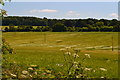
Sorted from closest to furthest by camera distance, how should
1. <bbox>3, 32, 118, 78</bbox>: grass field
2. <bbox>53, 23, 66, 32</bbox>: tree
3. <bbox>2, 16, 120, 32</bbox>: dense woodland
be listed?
1. <bbox>3, 32, 118, 78</bbox>: grass field
2. <bbox>2, 16, 120, 32</bbox>: dense woodland
3. <bbox>53, 23, 66, 32</bbox>: tree

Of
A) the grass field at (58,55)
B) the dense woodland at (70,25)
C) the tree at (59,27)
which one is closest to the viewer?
the grass field at (58,55)

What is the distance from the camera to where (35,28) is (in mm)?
118688

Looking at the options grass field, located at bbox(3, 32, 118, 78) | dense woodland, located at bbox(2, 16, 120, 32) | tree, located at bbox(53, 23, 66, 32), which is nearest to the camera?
grass field, located at bbox(3, 32, 118, 78)

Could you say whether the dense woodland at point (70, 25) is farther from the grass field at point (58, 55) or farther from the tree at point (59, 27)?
the grass field at point (58, 55)

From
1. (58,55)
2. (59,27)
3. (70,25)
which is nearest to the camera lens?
(58,55)

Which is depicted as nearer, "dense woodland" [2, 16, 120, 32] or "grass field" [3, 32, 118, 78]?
"grass field" [3, 32, 118, 78]

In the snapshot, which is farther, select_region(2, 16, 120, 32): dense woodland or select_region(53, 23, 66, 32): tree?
select_region(53, 23, 66, 32): tree

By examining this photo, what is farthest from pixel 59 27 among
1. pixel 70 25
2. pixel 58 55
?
pixel 58 55

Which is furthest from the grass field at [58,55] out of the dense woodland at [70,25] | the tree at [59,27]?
the tree at [59,27]

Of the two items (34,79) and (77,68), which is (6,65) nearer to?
(34,79)

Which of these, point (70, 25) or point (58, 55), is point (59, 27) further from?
point (58, 55)

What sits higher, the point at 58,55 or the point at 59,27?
the point at 58,55

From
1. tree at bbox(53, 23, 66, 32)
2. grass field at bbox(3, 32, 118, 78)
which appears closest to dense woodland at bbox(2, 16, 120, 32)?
tree at bbox(53, 23, 66, 32)

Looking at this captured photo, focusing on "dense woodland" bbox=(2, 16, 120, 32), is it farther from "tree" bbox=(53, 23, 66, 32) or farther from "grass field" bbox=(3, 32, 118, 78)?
"grass field" bbox=(3, 32, 118, 78)
